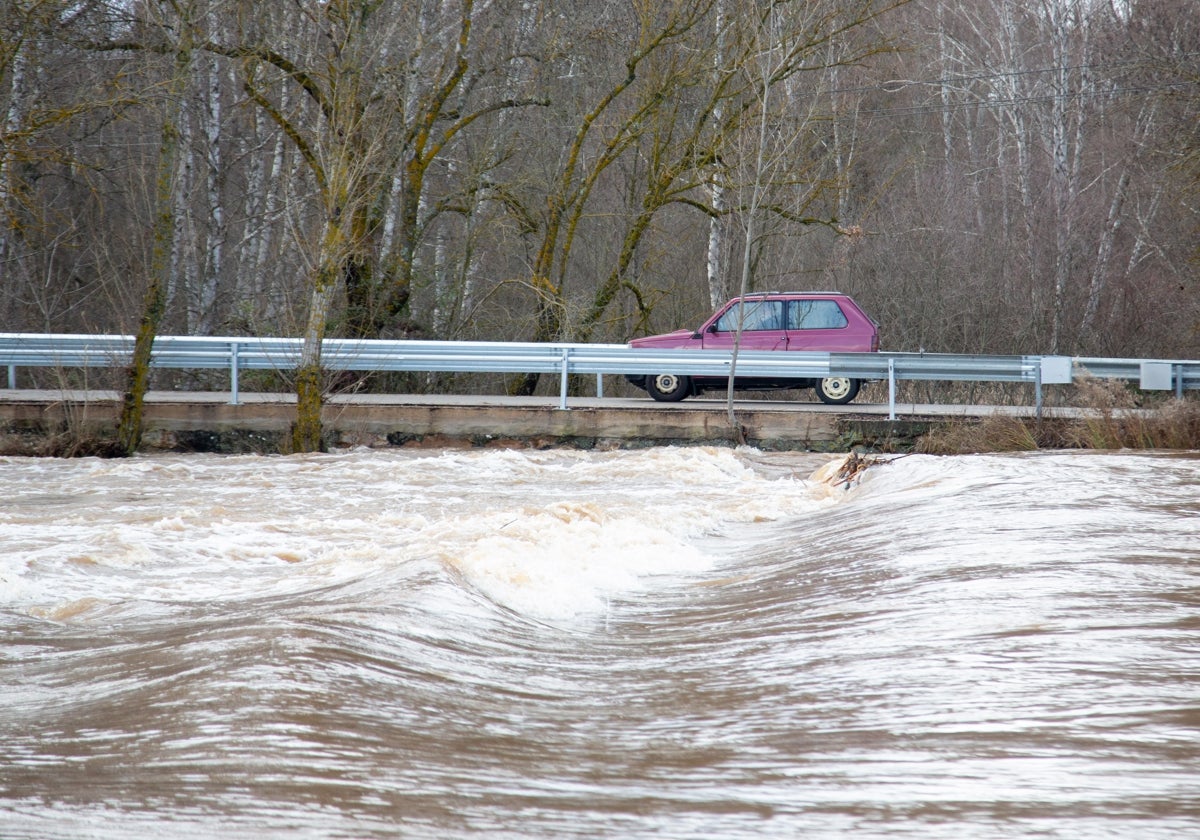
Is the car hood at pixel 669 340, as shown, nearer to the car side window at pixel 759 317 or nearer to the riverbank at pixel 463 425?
the car side window at pixel 759 317

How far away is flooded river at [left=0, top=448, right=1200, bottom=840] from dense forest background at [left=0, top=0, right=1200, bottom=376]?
9.13 m

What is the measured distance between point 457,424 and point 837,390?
5.92m

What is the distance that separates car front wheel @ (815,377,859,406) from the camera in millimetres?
17922

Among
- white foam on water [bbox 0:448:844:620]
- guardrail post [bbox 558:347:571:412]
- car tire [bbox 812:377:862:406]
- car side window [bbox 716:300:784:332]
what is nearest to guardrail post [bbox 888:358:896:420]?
car tire [bbox 812:377:862:406]

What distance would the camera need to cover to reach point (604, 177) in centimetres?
2806

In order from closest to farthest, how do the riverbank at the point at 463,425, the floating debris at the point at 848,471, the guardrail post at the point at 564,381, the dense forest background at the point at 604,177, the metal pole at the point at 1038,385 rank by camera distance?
the floating debris at the point at 848,471
the metal pole at the point at 1038,385
the riverbank at the point at 463,425
the guardrail post at the point at 564,381
the dense forest background at the point at 604,177

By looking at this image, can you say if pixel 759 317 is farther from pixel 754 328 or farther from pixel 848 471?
pixel 848 471

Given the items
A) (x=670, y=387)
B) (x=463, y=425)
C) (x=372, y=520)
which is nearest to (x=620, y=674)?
(x=372, y=520)

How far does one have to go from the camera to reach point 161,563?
7.90 m

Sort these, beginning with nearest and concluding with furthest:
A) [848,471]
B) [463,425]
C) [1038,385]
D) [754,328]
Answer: [848,471] < [1038,385] < [463,425] < [754,328]

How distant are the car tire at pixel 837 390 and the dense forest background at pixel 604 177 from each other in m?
2.79

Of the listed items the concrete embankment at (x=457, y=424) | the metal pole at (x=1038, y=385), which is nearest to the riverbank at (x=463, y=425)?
the concrete embankment at (x=457, y=424)

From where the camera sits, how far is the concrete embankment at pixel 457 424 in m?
15.9

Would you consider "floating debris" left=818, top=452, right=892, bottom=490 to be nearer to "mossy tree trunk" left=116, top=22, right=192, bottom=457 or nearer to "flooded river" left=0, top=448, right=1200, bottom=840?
"flooded river" left=0, top=448, right=1200, bottom=840
